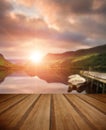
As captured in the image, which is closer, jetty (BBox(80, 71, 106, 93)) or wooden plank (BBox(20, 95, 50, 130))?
wooden plank (BBox(20, 95, 50, 130))

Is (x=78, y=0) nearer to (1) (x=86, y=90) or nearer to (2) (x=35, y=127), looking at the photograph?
(1) (x=86, y=90)

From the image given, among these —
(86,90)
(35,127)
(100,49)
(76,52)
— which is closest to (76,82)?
(86,90)

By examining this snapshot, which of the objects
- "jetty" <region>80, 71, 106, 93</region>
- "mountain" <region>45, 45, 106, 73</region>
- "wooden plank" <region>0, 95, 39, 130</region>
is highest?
"mountain" <region>45, 45, 106, 73</region>

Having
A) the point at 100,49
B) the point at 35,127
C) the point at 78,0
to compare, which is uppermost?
the point at 100,49

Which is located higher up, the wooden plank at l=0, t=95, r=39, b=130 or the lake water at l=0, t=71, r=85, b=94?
the lake water at l=0, t=71, r=85, b=94

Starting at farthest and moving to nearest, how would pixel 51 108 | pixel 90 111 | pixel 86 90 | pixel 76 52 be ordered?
1. pixel 76 52
2. pixel 86 90
3. pixel 51 108
4. pixel 90 111

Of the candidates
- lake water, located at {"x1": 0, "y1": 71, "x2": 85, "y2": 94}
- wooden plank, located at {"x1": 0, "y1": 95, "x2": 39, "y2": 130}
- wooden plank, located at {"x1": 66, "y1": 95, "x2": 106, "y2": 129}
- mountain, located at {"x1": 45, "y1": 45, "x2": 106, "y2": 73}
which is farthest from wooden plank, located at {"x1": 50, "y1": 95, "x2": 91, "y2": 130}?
mountain, located at {"x1": 45, "y1": 45, "x2": 106, "y2": 73}

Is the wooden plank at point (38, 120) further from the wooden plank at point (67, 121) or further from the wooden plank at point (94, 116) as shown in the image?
the wooden plank at point (94, 116)

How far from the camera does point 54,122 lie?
3.40 metres

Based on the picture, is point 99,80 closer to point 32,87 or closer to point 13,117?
point 13,117

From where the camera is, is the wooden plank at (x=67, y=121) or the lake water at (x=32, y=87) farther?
the lake water at (x=32, y=87)

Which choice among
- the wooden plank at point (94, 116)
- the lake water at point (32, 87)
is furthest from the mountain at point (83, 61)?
the wooden plank at point (94, 116)

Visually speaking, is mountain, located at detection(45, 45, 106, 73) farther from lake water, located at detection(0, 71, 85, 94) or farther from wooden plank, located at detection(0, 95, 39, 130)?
wooden plank, located at detection(0, 95, 39, 130)

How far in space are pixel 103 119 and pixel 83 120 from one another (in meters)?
0.30
